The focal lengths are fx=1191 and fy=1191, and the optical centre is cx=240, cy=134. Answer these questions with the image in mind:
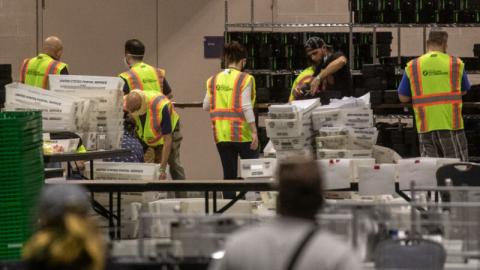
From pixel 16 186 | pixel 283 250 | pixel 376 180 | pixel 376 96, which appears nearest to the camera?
pixel 283 250

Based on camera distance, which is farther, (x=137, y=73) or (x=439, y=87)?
(x=137, y=73)

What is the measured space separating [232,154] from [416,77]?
207 cm

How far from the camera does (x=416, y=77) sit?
11906 millimetres

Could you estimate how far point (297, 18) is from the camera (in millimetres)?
16828

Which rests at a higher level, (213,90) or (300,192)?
(213,90)

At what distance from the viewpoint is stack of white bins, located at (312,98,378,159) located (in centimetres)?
1043

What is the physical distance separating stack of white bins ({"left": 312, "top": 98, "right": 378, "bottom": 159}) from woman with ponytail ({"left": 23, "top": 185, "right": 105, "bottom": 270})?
21.8 feet

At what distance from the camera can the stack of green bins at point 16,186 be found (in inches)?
285

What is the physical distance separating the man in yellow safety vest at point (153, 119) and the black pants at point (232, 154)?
57 cm

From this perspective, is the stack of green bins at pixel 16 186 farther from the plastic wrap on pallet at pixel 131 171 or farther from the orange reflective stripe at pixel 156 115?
the orange reflective stripe at pixel 156 115

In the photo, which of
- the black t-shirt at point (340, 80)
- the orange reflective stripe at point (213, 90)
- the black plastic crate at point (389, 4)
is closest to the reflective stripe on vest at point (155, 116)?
the orange reflective stripe at point (213, 90)

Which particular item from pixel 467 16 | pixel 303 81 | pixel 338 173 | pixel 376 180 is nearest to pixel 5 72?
pixel 303 81

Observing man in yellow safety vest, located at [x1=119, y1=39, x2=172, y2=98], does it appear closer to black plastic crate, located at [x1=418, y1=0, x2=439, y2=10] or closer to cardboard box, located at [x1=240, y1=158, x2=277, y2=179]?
cardboard box, located at [x1=240, y1=158, x2=277, y2=179]

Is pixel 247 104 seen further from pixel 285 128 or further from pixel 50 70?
pixel 50 70
